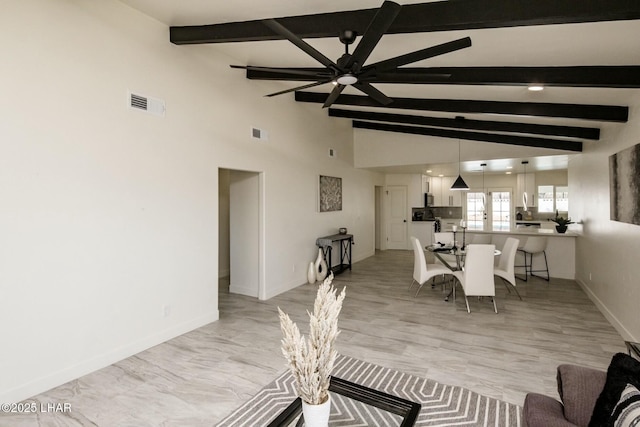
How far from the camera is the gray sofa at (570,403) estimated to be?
1.43 m

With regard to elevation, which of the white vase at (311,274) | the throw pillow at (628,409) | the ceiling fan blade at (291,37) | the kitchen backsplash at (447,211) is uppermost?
the ceiling fan blade at (291,37)

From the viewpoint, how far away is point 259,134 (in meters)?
4.78

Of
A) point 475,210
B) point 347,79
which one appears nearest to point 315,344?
point 347,79

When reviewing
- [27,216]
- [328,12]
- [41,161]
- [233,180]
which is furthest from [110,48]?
[233,180]

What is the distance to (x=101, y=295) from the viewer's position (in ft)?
9.51

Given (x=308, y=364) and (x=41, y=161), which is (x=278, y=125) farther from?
(x=308, y=364)

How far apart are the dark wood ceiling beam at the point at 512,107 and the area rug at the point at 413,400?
325cm

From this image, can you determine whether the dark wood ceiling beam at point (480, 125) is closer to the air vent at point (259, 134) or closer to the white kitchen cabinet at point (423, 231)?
the air vent at point (259, 134)

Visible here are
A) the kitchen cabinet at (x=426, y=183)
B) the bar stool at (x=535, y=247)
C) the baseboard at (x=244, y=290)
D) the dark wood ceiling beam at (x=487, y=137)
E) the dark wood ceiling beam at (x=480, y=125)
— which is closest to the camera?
the dark wood ceiling beam at (x=480, y=125)

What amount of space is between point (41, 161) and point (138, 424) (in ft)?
6.73

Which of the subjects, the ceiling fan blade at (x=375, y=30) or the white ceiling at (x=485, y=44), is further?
the white ceiling at (x=485, y=44)

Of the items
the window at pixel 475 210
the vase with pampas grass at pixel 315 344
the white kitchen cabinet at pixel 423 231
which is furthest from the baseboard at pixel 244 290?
the window at pixel 475 210

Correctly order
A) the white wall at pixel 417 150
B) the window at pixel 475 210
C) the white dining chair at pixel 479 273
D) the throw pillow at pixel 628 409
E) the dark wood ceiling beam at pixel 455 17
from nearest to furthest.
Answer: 1. the throw pillow at pixel 628 409
2. the dark wood ceiling beam at pixel 455 17
3. the white dining chair at pixel 479 273
4. the white wall at pixel 417 150
5. the window at pixel 475 210

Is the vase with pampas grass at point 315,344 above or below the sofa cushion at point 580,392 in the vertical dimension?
above
